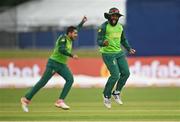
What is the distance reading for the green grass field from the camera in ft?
53.9

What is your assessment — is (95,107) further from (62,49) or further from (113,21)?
(113,21)

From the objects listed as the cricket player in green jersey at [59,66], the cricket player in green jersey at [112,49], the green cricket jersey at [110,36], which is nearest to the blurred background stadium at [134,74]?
the cricket player in green jersey at [59,66]

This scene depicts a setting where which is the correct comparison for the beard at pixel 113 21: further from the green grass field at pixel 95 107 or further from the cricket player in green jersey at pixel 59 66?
the green grass field at pixel 95 107

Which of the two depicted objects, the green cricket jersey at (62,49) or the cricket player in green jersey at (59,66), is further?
the cricket player in green jersey at (59,66)

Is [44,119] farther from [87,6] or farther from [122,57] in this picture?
[87,6]

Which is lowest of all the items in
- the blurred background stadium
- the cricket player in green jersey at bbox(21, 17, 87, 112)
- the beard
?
the blurred background stadium

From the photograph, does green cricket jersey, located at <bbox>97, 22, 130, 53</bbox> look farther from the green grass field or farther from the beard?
the green grass field

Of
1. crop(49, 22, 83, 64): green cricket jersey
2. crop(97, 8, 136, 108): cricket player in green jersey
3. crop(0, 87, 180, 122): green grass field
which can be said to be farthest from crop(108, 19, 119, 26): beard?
crop(0, 87, 180, 122): green grass field

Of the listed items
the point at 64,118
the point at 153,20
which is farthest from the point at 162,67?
the point at 64,118

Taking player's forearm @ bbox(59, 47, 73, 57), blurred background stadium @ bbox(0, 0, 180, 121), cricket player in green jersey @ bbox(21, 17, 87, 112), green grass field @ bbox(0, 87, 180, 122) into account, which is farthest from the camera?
cricket player in green jersey @ bbox(21, 17, 87, 112)

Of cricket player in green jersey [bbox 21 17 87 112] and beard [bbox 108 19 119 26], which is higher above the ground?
beard [bbox 108 19 119 26]

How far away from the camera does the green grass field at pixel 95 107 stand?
53.9 ft

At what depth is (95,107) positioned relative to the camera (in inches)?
763

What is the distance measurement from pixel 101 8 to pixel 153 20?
2200 cm
